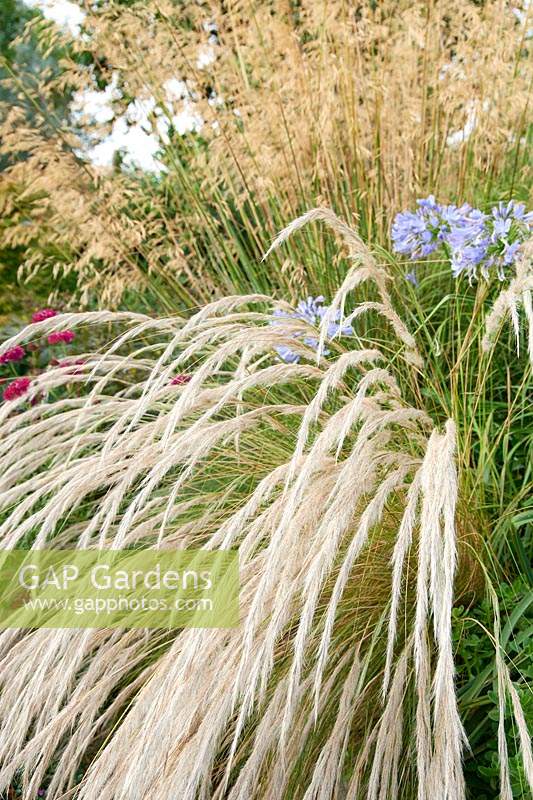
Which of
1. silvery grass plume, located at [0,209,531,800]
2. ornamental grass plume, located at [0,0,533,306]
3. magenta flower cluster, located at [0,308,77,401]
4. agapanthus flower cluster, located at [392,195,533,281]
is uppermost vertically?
ornamental grass plume, located at [0,0,533,306]

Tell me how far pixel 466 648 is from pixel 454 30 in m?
2.00

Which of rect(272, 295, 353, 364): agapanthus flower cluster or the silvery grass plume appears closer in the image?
the silvery grass plume

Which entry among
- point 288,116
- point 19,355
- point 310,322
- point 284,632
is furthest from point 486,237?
point 19,355

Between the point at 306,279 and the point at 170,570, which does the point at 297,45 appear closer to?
the point at 306,279

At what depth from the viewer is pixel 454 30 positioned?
2.62 metres

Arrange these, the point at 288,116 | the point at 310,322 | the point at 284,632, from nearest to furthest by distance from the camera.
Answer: the point at 284,632, the point at 310,322, the point at 288,116

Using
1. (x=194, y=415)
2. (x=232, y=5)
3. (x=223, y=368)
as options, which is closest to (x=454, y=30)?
(x=232, y=5)

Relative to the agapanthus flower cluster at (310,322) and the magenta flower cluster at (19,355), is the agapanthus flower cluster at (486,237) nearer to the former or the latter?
the agapanthus flower cluster at (310,322)

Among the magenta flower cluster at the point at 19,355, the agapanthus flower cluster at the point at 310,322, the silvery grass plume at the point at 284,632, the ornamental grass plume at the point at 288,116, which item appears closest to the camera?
the silvery grass plume at the point at 284,632

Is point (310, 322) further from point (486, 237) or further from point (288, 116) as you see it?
point (288, 116)

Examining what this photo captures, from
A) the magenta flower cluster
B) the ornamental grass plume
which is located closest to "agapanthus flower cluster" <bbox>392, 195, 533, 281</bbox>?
the ornamental grass plume

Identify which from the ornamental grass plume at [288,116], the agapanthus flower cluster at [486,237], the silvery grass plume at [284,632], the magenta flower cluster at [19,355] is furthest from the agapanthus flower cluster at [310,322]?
the magenta flower cluster at [19,355]

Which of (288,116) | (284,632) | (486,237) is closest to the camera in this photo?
(284,632)

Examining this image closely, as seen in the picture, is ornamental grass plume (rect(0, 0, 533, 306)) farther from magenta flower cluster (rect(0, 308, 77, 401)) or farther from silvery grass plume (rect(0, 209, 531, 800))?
silvery grass plume (rect(0, 209, 531, 800))
